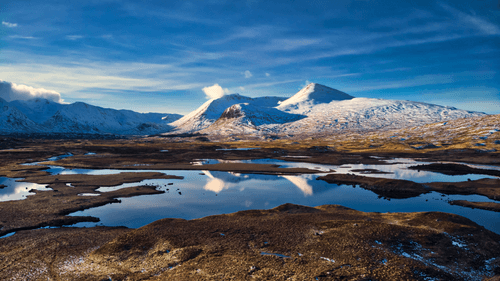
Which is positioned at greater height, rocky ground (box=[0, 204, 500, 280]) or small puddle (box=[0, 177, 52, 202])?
rocky ground (box=[0, 204, 500, 280])

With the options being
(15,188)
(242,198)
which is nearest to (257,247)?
(242,198)

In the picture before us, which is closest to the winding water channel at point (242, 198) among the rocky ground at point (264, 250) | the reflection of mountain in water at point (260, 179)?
the reflection of mountain in water at point (260, 179)

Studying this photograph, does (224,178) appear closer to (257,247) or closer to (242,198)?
(242,198)

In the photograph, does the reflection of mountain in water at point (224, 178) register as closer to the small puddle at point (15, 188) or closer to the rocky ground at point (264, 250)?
the rocky ground at point (264, 250)

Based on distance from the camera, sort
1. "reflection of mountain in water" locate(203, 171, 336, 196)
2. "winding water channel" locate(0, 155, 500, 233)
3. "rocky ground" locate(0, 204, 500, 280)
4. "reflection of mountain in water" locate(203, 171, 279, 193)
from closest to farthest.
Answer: "rocky ground" locate(0, 204, 500, 280)
"winding water channel" locate(0, 155, 500, 233)
"reflection of mountain in water" locate(203, 171, 336, 196)
"reflection of mountain in water" locate(203, 171, 279, 193)

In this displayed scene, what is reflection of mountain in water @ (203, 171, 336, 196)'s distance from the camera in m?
57.7

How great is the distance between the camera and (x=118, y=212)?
40.1m

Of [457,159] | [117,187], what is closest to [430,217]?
[117,187]

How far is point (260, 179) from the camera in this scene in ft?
226

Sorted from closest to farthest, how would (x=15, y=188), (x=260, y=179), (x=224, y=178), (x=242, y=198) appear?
(x=242, y=198), (x=15, y=188), (x=260, y=179), (x=224, y=178)

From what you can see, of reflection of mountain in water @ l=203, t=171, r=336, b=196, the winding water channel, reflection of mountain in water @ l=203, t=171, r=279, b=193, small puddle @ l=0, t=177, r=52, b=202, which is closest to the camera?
the winding water channel

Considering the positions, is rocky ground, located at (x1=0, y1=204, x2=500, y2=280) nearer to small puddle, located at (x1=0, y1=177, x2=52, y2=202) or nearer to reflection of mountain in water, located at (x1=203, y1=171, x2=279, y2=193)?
reflection of mountain in water, located at (x1=203, y1=171, x2=279, y2=193)

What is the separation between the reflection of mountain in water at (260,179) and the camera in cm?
5769

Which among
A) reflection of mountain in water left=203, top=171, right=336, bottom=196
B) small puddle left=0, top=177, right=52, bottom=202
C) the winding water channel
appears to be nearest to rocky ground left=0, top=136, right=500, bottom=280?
the winding water channel
